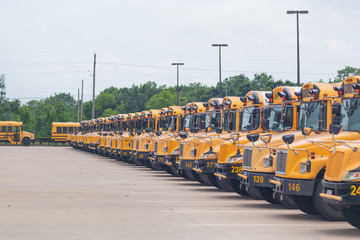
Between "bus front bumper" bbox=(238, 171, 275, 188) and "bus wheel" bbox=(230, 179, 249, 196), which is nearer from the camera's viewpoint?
"bus front bumper" bbox=(238, 171, 275, 188)

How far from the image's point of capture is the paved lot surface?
11.9 m

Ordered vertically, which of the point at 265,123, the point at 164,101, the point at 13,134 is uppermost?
the point at 164,101

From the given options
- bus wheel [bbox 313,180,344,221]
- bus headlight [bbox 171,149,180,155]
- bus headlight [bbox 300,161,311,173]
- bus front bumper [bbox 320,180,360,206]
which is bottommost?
bus wheel [bbox 313,180,344,221]

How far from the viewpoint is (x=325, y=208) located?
13.4 meters

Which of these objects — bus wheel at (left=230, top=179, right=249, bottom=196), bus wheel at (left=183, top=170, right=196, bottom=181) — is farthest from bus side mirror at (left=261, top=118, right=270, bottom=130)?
bus wheel at (left=183, top=170, right=196, bottom=181)

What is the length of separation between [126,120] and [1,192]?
73.4 ft

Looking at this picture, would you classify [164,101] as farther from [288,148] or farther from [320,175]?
[320,175]

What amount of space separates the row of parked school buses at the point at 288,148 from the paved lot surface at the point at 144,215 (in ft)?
1.41

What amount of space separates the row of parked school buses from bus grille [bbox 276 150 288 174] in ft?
0.04

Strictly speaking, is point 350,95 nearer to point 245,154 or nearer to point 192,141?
point 245,154

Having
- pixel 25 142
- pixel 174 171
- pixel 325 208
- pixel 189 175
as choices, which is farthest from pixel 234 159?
pixel 25 142

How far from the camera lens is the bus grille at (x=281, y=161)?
1388cm

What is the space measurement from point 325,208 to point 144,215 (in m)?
3.44

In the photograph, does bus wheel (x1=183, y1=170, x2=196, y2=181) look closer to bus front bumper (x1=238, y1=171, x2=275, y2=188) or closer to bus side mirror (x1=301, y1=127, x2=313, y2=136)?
bus front bumper (x1=238, y1=171, x2=275, y2=188)
